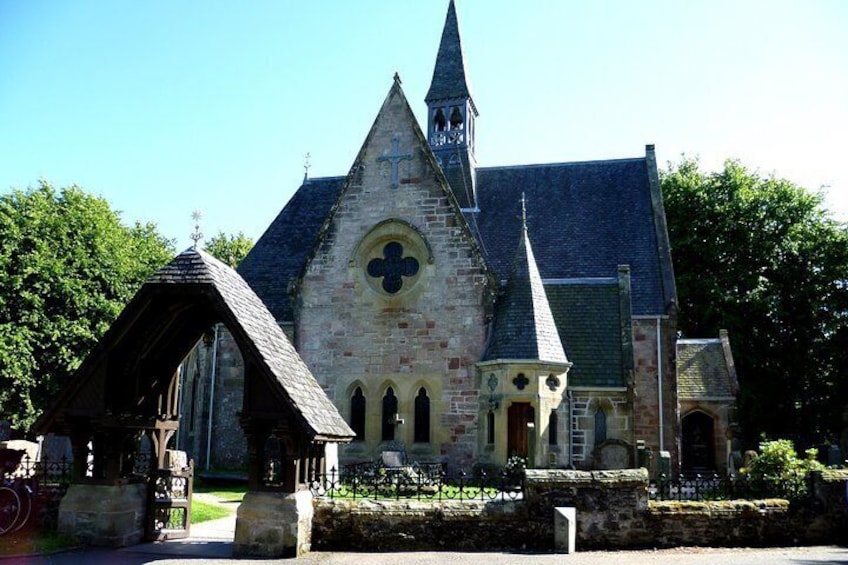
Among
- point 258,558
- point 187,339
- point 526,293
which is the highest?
point 526,293

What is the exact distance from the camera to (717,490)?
1417 cm

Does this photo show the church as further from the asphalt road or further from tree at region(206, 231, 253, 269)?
tree at region(206, 231, 253, 269)

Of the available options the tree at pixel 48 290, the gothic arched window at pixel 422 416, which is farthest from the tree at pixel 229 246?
the gothic arched window at pixel 422 416

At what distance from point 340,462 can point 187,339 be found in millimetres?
10102

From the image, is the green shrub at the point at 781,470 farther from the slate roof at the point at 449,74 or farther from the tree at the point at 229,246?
the tree at the point at 229,246

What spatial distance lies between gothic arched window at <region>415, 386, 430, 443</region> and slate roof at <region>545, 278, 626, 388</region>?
4.42 meters

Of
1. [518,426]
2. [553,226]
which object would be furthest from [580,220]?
[518,426]

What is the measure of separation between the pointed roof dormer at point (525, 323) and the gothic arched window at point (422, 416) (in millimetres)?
2421

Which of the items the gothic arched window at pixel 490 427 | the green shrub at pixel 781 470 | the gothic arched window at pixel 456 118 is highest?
the gothic arched window at pixel 456 118

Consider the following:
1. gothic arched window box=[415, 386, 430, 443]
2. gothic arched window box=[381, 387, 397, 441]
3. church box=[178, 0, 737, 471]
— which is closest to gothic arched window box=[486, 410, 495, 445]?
church box=[178, 0, 737, 471]

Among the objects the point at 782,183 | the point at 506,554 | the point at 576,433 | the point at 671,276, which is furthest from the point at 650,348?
the point at 782,183

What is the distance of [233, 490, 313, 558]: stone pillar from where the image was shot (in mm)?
11430

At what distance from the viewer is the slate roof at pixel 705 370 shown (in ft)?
107

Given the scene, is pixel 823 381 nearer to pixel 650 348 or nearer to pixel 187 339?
pixel 650 348
